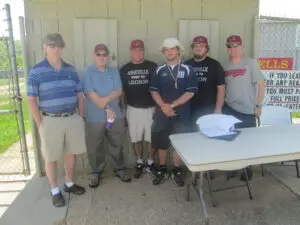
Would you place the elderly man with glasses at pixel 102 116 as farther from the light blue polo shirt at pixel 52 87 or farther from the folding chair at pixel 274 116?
the folding chair at pixel 274 116

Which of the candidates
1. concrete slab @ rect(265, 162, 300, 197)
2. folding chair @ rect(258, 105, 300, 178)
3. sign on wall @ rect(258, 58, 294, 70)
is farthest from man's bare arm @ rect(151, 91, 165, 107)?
sign on wall @ rect(258, 58, 294, 70)

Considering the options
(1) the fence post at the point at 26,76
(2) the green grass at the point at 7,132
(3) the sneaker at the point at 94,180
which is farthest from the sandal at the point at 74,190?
(2) the green grass at the point at 7,132

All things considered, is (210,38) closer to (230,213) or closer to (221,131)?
(221,131)

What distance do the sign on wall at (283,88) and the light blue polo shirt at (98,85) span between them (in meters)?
2.39

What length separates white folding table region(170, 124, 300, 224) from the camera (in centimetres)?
227

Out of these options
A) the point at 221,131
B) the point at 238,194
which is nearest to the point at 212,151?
the point at 221,131

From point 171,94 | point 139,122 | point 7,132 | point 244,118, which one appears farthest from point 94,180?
point 7,132

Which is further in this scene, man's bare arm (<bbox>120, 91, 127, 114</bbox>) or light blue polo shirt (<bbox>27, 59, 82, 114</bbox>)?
man's bare arm (<bbox>120, 91, 127, 114</bbox>)

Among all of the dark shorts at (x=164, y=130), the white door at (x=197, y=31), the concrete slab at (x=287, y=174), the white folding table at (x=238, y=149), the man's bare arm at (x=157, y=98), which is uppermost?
the white door at (x=197, y=31)

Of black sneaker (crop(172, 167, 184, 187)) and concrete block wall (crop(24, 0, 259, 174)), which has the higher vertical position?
concrete block wall (crop(24, 0, 259, 174))

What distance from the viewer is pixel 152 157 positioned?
385 cm

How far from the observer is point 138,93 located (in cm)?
352

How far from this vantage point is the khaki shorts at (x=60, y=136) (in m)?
2.92

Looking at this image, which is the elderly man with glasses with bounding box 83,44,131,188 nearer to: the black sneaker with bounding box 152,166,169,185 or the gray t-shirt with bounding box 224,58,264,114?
the black sneaker with bounding box 152,166,169,185
